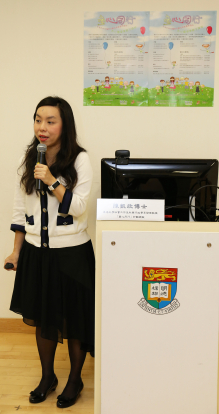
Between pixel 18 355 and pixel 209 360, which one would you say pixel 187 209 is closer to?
pixel 209 360

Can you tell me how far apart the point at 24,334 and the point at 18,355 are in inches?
11.9

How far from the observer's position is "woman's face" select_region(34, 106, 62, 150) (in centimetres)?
156

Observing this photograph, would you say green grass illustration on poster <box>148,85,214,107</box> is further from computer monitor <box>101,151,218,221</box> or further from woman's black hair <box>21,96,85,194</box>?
computer monitor <box>101,151,218,221</box>

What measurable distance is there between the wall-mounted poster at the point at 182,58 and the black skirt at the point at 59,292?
125 cm

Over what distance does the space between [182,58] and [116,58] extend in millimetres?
434

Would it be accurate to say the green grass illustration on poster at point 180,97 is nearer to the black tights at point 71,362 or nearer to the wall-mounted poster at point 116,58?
the wall-mounted poster at point 116,58

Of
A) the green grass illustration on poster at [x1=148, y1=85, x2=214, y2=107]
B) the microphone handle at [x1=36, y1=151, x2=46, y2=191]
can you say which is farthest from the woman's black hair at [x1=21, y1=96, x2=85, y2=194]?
the green grass illustration on poster at [x1=148, y1=85, x2=214, y2=107]

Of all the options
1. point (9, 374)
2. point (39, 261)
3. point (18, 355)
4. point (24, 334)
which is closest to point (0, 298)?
point (24, 334)

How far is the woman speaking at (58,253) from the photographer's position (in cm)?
155

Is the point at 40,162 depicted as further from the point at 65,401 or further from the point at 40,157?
the point at 65,401

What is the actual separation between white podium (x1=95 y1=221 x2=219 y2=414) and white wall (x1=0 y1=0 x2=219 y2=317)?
1.29 metres

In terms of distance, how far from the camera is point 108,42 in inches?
86.8

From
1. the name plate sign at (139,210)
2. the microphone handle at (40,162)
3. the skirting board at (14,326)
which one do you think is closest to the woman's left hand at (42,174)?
the microphone handle at (40,162)

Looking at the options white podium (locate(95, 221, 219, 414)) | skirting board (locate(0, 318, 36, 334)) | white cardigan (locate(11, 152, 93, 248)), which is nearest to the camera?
white podium (locate(95, 221, 219, 414))
